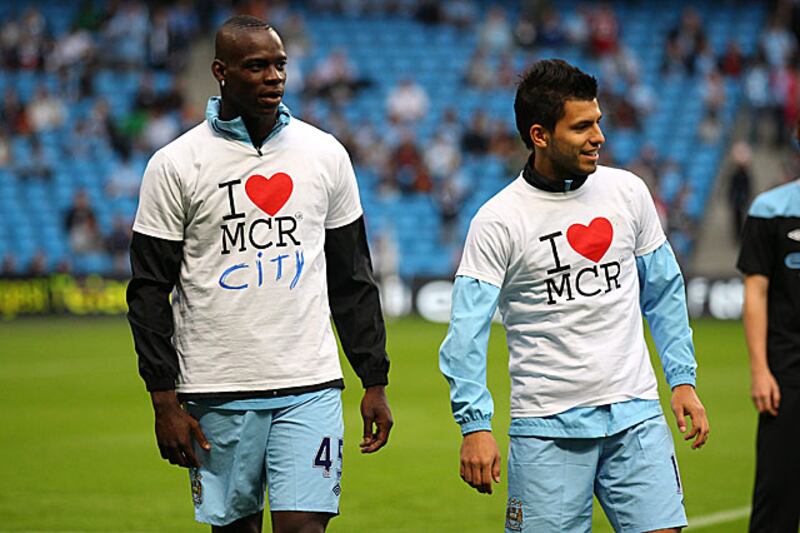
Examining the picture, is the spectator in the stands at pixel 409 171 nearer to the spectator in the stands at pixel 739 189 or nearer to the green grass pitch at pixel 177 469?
the spectator in the stands at pixel 739 189

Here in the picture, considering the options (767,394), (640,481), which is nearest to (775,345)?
(767,394)

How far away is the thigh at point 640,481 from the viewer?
4.96 meters

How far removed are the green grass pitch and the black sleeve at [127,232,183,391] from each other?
3627 millimetres

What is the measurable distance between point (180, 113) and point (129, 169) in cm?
185

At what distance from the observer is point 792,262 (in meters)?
6.28

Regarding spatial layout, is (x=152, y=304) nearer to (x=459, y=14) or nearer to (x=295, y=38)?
(x=295, y=38)

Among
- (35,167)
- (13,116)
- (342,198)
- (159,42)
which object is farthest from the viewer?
(159,42)

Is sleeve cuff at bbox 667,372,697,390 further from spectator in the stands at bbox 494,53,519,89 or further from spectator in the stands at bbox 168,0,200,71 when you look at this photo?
spectator in the stands at bbox 168,0,200,71

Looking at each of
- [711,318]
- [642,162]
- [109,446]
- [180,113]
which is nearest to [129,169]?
[180,113]

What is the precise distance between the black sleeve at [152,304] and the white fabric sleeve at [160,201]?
1.4 inches

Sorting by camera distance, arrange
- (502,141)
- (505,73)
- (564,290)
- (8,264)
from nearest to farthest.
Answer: (564,290), (8,264), (502,141), (505,73)

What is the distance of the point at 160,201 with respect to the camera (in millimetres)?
5176

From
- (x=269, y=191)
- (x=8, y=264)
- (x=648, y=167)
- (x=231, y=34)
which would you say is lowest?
(x=8, y=264)

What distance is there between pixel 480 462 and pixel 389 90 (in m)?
27.1
